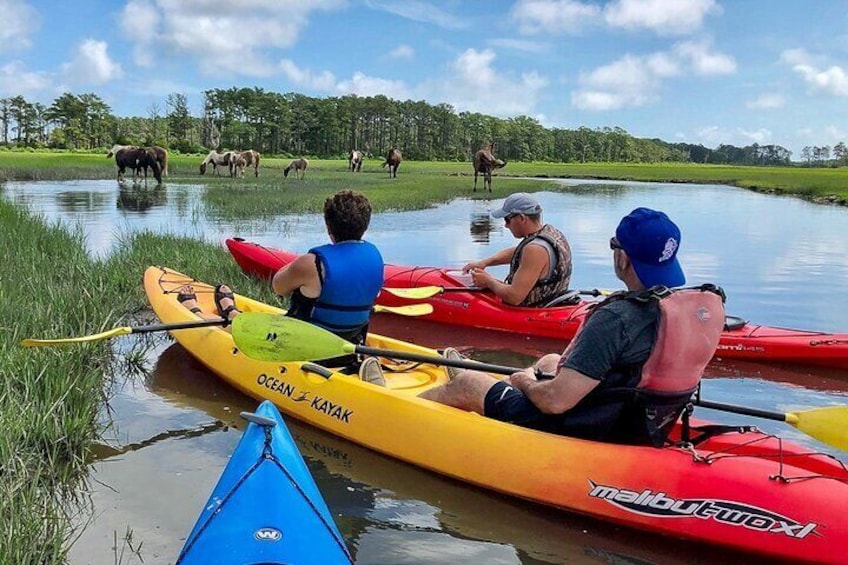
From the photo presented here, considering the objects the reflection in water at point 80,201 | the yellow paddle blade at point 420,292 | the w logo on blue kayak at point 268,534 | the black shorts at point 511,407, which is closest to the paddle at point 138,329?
the yellow paddle blade at point 420,292

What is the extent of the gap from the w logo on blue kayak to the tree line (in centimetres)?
7058

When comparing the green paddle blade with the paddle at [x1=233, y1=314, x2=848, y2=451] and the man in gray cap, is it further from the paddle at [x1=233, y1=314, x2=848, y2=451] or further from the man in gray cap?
the man in gray cap

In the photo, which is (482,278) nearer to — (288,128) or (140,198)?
(140,198)

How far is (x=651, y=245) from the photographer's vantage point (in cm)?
352

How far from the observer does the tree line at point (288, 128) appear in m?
82.6

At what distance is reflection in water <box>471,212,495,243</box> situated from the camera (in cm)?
1578

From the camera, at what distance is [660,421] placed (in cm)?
390

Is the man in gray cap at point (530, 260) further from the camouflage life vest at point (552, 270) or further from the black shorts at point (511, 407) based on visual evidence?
the black shorts at point (511, 407)

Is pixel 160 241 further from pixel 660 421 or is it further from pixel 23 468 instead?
pixel 660 421

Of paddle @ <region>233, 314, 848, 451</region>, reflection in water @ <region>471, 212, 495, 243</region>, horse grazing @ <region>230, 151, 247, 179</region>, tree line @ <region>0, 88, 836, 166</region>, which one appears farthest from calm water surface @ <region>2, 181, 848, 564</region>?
tree line @ <region>0, 88, 836, 166</region>

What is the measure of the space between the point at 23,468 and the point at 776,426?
4.78 m

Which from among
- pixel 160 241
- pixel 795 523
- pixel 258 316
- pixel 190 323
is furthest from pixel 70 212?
pixel 795 523

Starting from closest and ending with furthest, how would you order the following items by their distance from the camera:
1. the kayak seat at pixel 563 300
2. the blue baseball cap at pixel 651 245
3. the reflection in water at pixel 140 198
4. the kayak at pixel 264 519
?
the kayak at pixel 264 519
the blue baseball cap at pixel 651 245
the kayak seat at pixel 563 300
the reflection in water at pixel 140 198

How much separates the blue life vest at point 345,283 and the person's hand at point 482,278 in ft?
9.75
